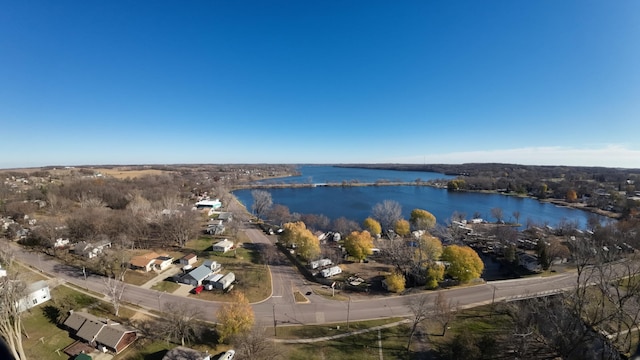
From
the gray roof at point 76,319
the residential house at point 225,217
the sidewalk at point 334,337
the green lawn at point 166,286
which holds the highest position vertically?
the residential house at point 225,217

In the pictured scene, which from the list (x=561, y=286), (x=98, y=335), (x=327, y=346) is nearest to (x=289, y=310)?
(x=327, y=346)

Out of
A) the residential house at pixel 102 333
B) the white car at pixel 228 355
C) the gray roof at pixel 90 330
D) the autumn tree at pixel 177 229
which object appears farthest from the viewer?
the autumn tree at pixel 177 229

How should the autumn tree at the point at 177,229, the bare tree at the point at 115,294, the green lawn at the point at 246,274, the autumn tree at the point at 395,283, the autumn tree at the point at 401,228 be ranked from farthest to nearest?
the autumn tree at the point at 401,228 < the autumn tree at the point at 177,229 < the autumn tree at the point at 395,283 < the green lawn at the point at 246,274 < the bare tree at the point at 115,294

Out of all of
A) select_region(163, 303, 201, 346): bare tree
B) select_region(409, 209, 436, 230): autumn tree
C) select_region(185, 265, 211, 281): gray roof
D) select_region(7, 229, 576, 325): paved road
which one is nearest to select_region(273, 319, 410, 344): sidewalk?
select_region(7, 229, 576, 325): paved road

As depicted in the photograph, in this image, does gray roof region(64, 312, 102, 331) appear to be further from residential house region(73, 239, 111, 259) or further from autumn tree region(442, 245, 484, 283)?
autumn tree region(442, 245, 484, 283)

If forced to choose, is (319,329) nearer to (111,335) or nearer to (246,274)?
(246,274)

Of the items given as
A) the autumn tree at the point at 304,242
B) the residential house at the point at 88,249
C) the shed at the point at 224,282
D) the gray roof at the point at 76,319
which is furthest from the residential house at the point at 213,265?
the residential house at the point at 88,249

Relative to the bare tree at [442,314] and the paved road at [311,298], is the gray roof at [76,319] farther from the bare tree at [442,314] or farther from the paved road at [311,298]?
the bare tree at [442,314]

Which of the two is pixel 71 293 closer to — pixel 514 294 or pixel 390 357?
pixel 390 357
